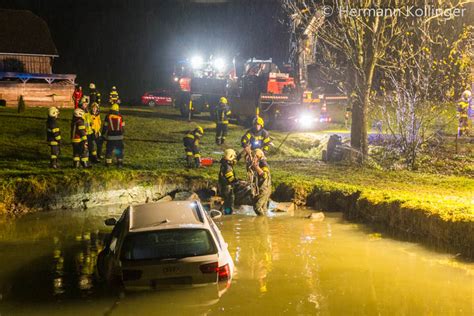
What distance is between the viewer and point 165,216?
26.8ft

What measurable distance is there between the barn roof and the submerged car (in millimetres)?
39201

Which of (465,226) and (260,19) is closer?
(465,226)

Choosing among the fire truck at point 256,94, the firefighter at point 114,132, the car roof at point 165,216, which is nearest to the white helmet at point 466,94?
the fire truck at point 256,94

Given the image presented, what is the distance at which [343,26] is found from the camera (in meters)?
19.2

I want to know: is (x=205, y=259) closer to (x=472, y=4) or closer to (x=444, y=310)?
(x=444, y=310)

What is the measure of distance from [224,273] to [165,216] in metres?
1.07

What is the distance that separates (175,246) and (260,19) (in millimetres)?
43591

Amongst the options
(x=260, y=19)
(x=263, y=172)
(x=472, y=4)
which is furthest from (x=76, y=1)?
(x=263, y=172)

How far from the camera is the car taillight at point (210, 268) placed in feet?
25.4

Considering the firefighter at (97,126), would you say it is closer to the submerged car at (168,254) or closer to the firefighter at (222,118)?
the firefighter at (222,118)

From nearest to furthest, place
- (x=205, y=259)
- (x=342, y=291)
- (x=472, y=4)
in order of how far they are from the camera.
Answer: (x=205, y=259)
(x=342, y=291)
(x=472, y=4)

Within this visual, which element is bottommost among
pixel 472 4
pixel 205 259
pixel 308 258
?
pixel 308 258

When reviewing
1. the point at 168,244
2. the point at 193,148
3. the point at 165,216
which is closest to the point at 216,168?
the point at 193,148

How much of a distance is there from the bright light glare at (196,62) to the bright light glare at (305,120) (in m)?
7.87
